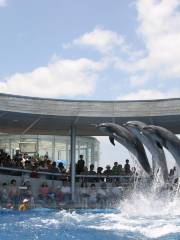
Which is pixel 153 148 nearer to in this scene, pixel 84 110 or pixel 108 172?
pixel 84 110

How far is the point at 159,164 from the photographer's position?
1611 cm

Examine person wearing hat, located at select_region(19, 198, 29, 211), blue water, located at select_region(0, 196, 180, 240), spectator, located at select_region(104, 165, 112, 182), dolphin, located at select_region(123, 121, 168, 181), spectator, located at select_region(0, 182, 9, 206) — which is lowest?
blue water, located at select_region(0, 196, 180, 240)

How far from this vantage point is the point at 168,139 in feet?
48.3

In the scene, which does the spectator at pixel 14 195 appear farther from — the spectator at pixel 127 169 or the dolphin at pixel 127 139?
the spectator at pixel 127 169

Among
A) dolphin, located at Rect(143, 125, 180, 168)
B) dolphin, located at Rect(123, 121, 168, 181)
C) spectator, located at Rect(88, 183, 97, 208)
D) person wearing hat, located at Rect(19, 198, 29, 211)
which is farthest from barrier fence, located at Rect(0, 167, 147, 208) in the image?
dolphin, located at Rect(143, 125, 180, 168)

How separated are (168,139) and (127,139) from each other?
2053 millimetres

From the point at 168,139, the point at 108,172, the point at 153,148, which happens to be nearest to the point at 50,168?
the point at 108,172

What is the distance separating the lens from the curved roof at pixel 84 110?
1831 centimetres

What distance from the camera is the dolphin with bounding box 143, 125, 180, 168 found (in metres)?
14.7

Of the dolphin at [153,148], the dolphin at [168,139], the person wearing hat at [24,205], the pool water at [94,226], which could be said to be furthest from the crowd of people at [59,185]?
the dolphin at [168,139]

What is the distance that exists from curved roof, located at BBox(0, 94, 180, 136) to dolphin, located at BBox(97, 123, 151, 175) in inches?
108

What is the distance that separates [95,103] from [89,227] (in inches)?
328

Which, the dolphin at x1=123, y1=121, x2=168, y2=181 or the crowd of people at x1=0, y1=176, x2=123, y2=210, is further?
the crowd of people at x1=0, y1=176, x2=123, y2=210

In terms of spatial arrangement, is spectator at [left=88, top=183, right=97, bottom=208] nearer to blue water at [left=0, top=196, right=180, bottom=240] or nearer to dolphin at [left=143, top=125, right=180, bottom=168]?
blue water at [left=0, top=196, right=180, bottom=240]
